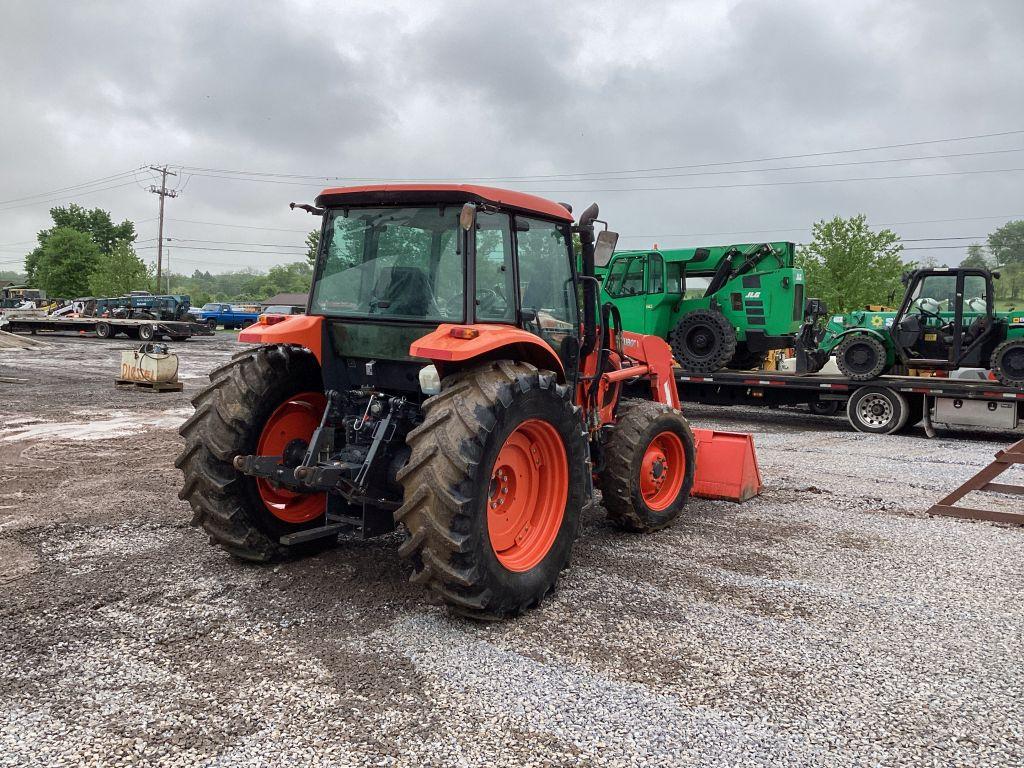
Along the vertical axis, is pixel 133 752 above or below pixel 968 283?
below

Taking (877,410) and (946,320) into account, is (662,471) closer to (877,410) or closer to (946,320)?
(877,410)

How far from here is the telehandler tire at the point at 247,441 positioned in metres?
4.59

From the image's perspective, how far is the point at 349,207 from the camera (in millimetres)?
4777

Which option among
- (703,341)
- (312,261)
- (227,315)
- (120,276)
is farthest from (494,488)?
(120,276)

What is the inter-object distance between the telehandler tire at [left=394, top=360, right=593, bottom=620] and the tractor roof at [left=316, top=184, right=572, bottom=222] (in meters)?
0.98

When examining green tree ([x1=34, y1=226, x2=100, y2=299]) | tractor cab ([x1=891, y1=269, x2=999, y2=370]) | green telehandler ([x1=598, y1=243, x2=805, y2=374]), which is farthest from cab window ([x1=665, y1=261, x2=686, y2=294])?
green tree ([x1=34, y1=226, x2=100, y2=299])

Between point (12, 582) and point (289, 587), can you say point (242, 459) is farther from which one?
point (12, 582)

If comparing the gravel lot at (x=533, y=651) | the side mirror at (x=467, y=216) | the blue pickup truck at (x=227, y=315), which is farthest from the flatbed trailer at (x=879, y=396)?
the blue pickup truck at (x=227, y=315)

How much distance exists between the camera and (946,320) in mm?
12883

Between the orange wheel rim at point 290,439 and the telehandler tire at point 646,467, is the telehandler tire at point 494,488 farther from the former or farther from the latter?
the orange wheel rim at point 290,439

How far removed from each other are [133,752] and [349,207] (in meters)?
3.11

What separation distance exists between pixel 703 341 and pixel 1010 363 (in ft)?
15.8

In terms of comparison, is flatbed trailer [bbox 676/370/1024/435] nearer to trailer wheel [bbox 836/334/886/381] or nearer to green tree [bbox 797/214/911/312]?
trailer wheel [bbox 836/334/886/381]

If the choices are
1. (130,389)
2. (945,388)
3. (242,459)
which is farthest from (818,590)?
(130,389)
